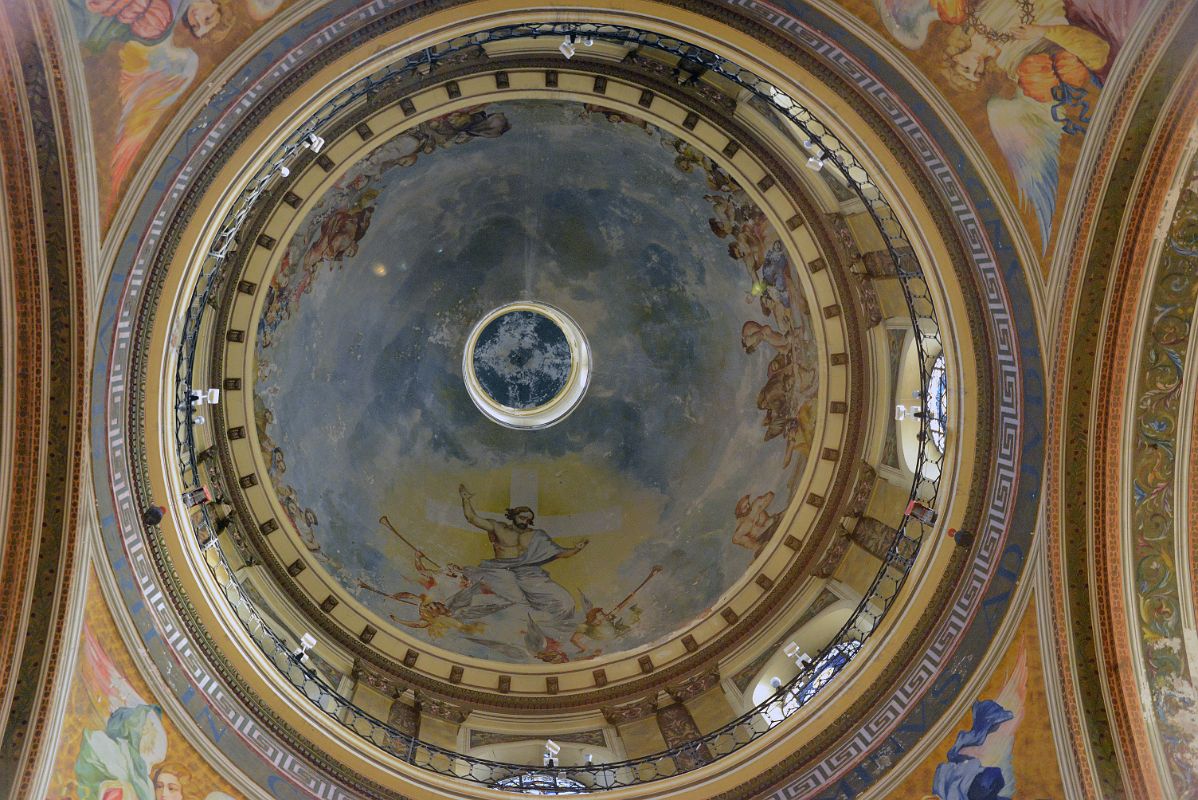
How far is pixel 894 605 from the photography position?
12.4 meters

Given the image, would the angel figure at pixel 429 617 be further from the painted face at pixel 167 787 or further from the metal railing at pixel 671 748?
the painted face at pixel 167 787

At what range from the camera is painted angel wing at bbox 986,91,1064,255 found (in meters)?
10.2

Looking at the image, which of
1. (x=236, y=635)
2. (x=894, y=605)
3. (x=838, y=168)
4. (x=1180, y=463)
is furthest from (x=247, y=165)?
(x=1180, y=463)

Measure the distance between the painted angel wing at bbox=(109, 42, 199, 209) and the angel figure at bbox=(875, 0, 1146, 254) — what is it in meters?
7.77

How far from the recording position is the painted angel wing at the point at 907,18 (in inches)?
406

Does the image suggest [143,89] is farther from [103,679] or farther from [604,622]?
[604,622]

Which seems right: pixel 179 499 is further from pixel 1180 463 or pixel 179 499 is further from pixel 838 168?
pixel 1180 463

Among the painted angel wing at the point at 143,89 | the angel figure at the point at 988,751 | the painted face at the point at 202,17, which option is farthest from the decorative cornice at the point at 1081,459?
the painted angel wing at the point at 143,89

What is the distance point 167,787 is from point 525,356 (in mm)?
10451

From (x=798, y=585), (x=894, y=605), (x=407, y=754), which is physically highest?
(x=798, y=585)

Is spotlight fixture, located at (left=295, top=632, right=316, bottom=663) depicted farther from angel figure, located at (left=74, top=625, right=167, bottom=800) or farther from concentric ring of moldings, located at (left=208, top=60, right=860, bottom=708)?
angel figure, located at (left=74, top=625, right=167, bottom=800)

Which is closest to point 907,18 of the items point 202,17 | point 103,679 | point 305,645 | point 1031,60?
point 1031,60

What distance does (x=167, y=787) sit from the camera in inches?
431

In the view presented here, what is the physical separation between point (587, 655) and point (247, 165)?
1033cm
